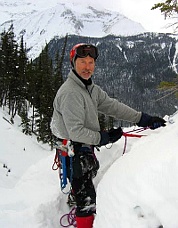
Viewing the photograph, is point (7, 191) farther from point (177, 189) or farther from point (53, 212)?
point (177, 189)

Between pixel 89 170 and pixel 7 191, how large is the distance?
7.36 feet

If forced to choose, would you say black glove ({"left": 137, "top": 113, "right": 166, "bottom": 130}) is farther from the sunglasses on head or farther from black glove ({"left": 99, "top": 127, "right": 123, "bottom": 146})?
the sunglasses on head

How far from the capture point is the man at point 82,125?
450cm

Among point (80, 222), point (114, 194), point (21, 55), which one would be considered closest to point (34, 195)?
point (80, 222)

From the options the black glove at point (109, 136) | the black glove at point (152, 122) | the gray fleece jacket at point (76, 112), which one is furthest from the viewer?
the black glove at point (152, 122)

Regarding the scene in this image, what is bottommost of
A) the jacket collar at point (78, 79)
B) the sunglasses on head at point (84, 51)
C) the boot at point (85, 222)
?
the boot at point (85, 222)

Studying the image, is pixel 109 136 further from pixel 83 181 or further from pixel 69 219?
pixel 69 219

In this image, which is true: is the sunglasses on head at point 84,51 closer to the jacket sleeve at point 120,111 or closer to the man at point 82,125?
the man at point 82,125

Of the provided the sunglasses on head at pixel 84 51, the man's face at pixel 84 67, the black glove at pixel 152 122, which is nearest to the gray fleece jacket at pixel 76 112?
the man's face at pixel 84 67

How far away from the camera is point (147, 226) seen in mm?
3020

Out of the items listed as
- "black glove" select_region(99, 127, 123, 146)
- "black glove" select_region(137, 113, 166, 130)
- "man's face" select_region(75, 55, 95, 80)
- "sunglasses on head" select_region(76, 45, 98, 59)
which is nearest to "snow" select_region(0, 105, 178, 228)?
"black glove" select_region(137, 113, 166, 130)

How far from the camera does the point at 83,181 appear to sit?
15.9 feet

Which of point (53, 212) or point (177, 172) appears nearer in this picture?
point (177, 172)

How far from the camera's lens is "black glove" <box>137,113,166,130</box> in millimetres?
5691
